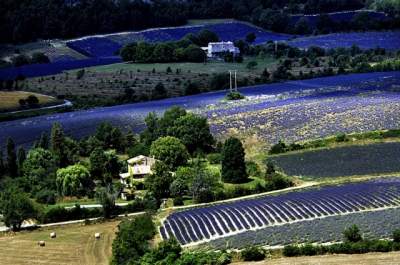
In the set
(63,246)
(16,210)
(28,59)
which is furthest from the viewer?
(28,59)

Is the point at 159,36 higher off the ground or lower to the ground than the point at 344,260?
higher

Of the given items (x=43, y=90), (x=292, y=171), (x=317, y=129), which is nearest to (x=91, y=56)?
(x=43, y=90)

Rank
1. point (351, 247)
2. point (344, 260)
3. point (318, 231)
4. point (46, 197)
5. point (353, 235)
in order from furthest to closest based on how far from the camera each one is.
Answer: point (46, 197), point (318, 231), point (353, 235), point (351, 247), point (344, 260)

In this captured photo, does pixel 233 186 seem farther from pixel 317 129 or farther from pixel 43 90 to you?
pixel 43 90

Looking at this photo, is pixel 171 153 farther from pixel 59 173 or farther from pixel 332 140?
pixel 332 140

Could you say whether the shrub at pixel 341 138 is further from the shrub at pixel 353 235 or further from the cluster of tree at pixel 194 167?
the shrub at pixel 353 235

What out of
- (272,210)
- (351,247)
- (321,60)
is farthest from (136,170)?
(321,60)

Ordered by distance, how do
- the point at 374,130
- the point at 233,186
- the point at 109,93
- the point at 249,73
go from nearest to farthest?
the point at 233,186, the point at 374,130, the point at 109,93, the point at 249,73
